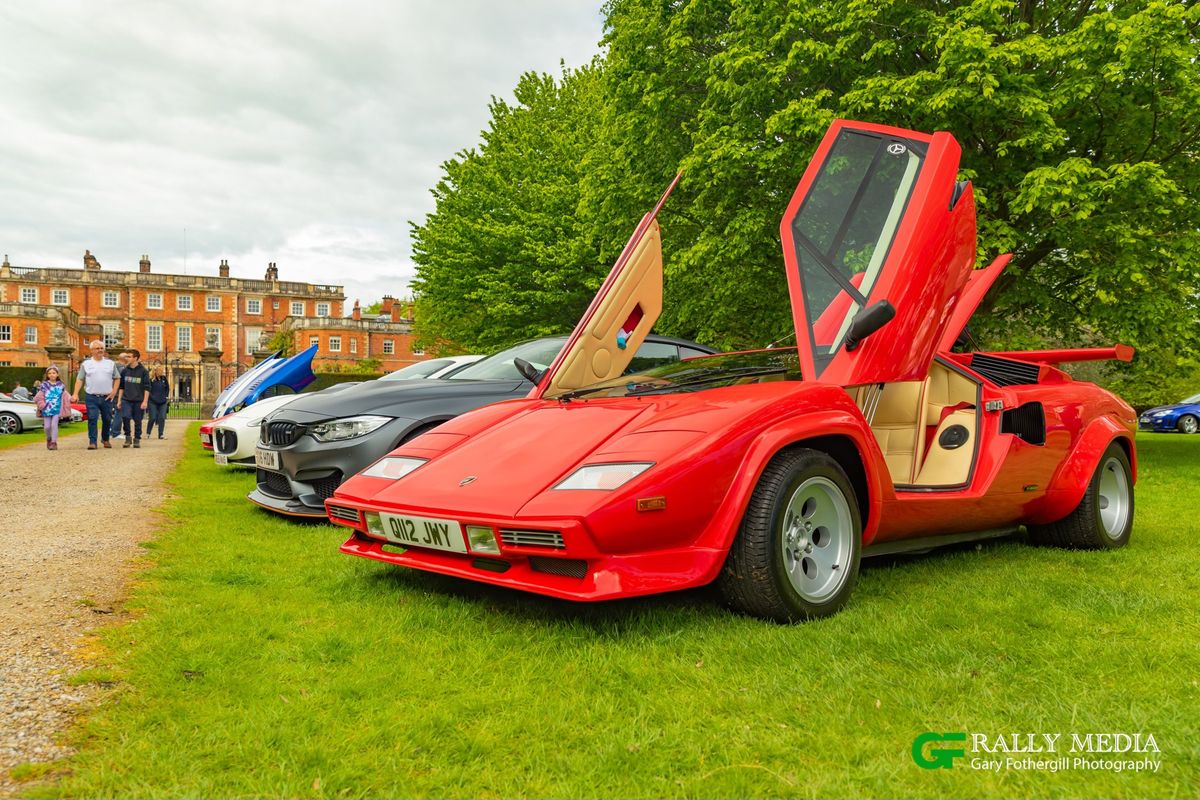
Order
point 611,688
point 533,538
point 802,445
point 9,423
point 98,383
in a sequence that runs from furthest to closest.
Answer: point 9,423 < point 98,383 < point 802,445 < point 533,538 < point 611,688

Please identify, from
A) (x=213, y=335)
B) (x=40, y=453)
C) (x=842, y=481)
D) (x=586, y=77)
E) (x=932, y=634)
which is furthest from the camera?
(x=213, y=335)

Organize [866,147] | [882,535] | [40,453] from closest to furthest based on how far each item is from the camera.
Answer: [882,535]
[866,147]
[40,453]

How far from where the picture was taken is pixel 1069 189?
9820mm

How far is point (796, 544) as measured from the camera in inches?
127

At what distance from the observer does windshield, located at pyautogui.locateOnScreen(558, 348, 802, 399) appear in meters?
3.91

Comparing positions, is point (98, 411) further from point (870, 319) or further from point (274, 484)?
point (870, 319)

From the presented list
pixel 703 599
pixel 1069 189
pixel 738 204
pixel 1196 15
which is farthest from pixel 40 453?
pixel 1196 15

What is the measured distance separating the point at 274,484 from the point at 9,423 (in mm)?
18852

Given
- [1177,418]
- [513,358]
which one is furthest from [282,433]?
[1177,418]

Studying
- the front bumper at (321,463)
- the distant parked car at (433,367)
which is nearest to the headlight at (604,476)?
the front bumper at (321,463)

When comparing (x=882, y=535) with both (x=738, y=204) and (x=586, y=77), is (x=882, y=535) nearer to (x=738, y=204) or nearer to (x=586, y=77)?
(x=738, y=204)

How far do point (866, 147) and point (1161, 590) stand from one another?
267 cm

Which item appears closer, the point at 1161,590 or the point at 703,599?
Answer: the point at 703,599

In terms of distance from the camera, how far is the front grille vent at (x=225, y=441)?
8.29m
